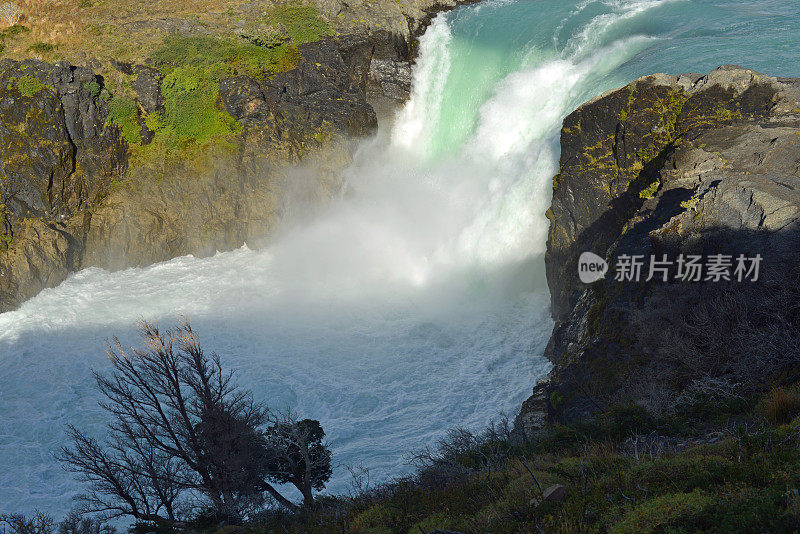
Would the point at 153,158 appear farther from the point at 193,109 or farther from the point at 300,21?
the point at 300,21

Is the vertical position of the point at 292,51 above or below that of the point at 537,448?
above

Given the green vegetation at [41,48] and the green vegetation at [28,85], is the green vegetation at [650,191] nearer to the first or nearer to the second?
the green vegetation at [28,85]

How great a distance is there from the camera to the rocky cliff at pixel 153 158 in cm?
2577

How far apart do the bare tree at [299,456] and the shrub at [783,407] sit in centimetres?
866

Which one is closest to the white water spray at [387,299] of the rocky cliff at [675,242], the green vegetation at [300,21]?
the rocky cliff at [675,242]

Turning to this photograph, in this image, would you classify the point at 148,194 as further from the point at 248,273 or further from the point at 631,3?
the point at 631,3

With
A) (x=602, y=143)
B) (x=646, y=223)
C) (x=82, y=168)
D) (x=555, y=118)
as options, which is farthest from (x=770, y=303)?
(x=82, y=168)

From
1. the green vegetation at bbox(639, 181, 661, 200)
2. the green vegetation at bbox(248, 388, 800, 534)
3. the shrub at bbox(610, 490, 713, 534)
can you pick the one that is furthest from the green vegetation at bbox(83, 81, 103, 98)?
the shrub at bbox(610, 490, 713, 534)

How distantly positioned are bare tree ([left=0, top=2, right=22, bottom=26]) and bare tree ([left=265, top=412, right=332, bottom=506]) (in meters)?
31.7

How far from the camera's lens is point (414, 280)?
983 inches

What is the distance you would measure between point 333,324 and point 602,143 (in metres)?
12.3

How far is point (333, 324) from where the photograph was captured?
22.7 meters

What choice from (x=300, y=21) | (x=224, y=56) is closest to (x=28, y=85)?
(x=224, y=56)

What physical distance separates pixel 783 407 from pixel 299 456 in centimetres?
962
